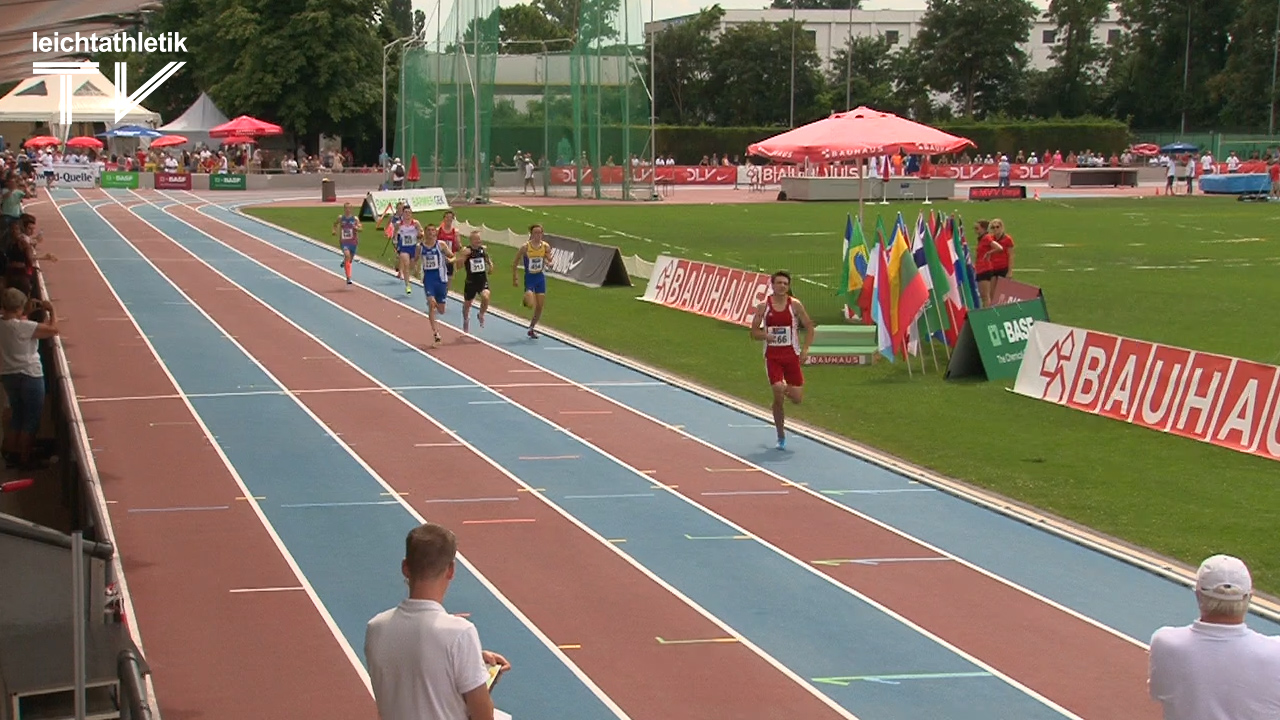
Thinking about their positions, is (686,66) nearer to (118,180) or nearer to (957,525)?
(118,180)

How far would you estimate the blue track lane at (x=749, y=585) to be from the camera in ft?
30.1

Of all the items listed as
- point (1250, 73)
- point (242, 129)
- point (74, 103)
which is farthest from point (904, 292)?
point (1250, 73)

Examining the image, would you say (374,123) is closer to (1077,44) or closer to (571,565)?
(1077,44)

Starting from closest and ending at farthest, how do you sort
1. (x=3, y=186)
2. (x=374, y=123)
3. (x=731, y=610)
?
(x=731, y=610), (x=3, y=186), (x=374, y=123)

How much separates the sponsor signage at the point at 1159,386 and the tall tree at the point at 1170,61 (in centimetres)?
8324

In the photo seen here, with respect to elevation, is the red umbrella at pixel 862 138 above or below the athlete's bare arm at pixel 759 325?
above

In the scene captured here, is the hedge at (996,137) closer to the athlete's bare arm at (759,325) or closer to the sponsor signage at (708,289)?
the sponsor signage at (708,289)

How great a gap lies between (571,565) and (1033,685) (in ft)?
12.4

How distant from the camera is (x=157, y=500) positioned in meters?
13.9

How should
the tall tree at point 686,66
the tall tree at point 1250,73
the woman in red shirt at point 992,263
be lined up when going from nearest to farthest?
1. the woman in red shirt at point 992,263
2. the tall tree at point 1250,73
3. the tall tree at point 686,66

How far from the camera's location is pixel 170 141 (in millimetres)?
76750

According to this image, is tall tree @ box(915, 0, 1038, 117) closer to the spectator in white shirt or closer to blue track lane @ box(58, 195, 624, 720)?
blue track lane @ box(58, 195, 624, 720)

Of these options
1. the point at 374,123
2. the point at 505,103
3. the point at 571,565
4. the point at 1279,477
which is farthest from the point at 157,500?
the point at 374,123

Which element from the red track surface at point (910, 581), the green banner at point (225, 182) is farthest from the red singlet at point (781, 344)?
the green banner at point (225, 182)
